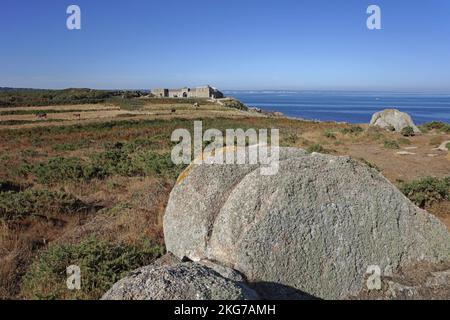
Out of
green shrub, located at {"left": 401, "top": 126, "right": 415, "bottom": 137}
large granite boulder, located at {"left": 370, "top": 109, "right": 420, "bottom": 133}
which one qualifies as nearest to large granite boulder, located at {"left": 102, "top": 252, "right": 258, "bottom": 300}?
green shrub, located at {"left": 401, "top": 126, "right": 415, "bottom": 137}

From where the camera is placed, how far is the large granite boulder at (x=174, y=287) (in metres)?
3.36

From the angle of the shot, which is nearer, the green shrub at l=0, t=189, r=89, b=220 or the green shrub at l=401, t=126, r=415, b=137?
the green shrub at l=0, t=189, r=89, b=220

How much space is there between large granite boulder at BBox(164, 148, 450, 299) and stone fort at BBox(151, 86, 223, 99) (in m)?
135

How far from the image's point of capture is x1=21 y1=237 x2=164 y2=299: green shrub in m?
5.21

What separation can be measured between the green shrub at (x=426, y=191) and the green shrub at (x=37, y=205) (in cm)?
858

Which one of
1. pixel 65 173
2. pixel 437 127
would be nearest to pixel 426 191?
pixel 65 173

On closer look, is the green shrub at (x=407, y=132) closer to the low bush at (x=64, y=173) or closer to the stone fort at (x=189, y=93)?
the low bush at (x=64, y=173)

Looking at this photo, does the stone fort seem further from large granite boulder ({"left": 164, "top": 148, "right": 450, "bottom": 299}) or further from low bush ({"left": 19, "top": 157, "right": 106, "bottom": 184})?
large granite boulder ({"left": 164, "top": 148, "right": 450, "bottom": 299})

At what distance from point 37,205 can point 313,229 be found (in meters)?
7.46

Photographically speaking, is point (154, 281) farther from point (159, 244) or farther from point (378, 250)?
point (159, 244)

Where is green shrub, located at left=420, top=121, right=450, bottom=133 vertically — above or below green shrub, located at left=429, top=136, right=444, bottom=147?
above

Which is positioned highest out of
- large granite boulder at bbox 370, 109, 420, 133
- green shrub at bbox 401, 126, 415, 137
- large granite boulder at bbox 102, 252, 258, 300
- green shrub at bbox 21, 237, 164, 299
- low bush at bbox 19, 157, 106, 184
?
large granite boulder at bbox 370, 109, 420, 133

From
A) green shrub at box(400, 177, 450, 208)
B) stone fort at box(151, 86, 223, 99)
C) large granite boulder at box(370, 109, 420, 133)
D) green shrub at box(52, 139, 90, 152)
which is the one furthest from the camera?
stone fort at box(151, 86, 223, 99)

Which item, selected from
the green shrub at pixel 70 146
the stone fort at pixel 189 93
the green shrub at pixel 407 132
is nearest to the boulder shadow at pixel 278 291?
the green shrub at pixel 70 146
